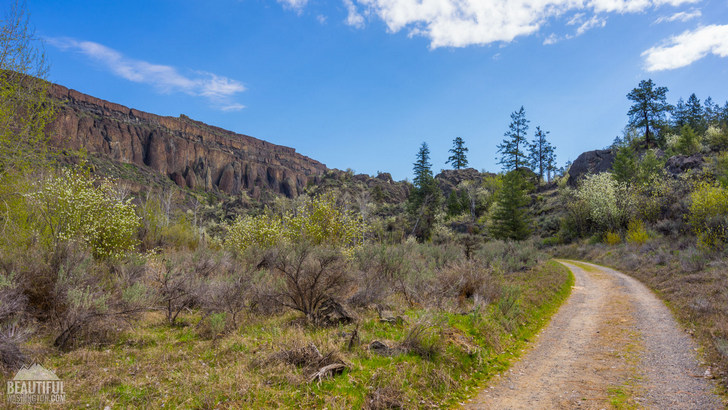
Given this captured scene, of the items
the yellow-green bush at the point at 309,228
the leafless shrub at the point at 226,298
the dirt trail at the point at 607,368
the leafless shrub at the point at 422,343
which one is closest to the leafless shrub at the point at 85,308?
the leafless shrub at the point at 226,298

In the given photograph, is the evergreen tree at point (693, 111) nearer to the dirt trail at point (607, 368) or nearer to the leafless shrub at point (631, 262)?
the leafless shrub at point (631, 262)

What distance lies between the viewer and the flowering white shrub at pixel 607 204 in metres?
34.1

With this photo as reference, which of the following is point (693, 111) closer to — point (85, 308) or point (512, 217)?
point (512, 217)

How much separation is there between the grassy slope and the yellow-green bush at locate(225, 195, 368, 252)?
8.27 meters

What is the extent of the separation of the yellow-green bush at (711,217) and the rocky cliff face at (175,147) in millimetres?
82158

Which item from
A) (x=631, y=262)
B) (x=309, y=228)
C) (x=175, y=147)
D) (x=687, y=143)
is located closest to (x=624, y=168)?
(x=687, y=143)

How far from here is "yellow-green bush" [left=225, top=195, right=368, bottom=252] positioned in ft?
53.9

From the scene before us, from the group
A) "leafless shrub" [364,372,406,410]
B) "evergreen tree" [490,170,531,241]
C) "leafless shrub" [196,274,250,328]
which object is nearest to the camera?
"leafless shrub" [364,372,406,410]

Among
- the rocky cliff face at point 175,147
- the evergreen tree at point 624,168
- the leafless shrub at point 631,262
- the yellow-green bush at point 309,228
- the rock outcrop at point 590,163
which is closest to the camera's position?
the yellow-green bush at point 309,228

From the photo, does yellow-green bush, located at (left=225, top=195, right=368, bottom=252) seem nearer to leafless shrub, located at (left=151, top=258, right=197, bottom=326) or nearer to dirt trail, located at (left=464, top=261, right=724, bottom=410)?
leafless shrub, located at (left=151, top=258, right=197, bottom=326)

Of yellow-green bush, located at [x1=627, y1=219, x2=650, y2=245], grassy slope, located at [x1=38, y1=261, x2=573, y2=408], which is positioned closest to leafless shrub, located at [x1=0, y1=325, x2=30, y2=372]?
grassy slope, located at [x1=38, y1=261, x2=573, y2=408]

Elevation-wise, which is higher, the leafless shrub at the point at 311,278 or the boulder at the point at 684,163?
the boulder at the point at 684,163

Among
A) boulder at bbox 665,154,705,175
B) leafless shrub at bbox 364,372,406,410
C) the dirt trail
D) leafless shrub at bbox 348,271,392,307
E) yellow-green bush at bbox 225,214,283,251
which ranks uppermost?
boulder at bbox 665,154,705,175

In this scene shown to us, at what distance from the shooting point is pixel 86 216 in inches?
485
